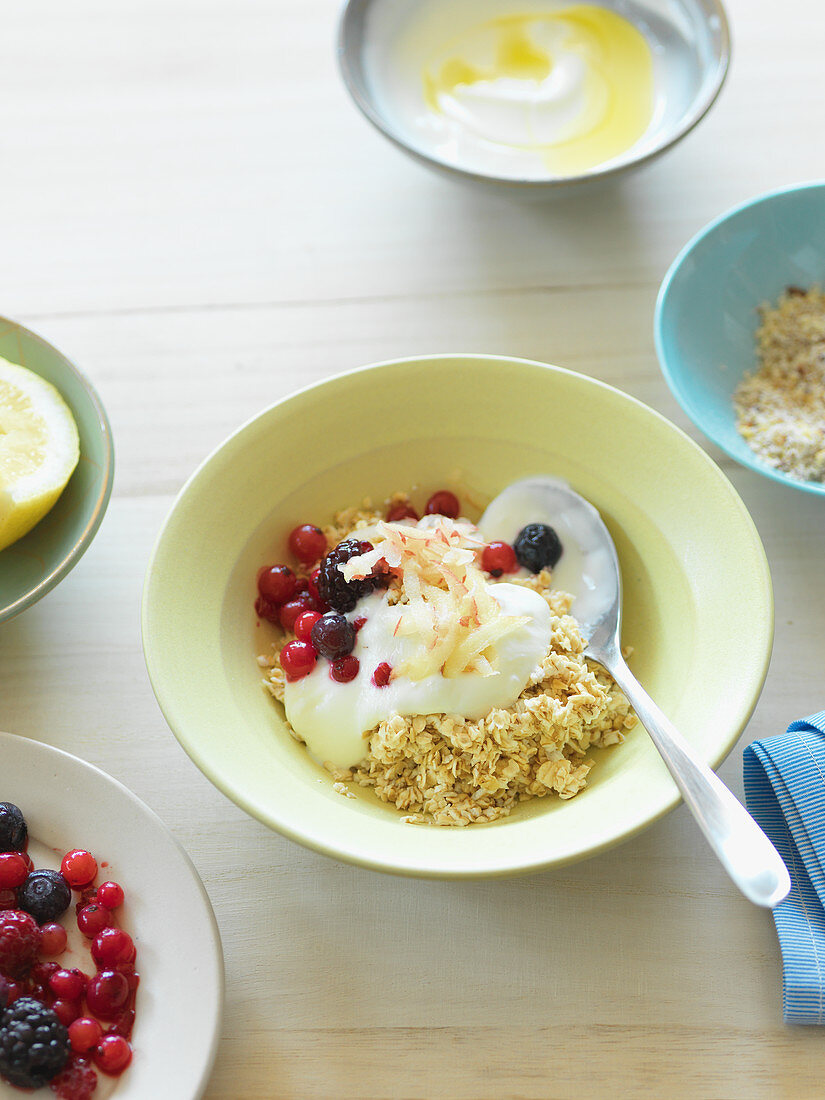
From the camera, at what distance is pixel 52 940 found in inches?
36.9

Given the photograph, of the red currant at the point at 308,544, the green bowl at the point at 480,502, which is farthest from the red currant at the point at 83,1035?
the red currant at the point at 308,544

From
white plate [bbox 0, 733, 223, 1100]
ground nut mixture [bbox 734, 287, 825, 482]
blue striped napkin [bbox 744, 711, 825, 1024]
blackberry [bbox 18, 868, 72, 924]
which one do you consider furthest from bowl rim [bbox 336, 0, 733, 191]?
blackberry [bbox 18, 868, 72, 924]

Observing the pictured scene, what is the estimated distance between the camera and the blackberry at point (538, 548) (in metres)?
1.11

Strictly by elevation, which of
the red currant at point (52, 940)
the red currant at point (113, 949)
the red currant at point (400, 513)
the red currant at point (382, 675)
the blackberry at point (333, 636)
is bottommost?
the red currant at point (52, 940)

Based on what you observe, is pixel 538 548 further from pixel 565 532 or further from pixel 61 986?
pixel 61 986

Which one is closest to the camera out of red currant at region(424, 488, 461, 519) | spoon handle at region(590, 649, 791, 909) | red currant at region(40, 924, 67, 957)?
spoon handle at region(590, 649, 791, 909)

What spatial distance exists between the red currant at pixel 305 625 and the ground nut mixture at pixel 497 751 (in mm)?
132

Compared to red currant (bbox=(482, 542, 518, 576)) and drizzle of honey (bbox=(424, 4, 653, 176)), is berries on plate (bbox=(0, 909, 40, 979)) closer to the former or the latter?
red currant (bbox=(482, 542, 518, 576))

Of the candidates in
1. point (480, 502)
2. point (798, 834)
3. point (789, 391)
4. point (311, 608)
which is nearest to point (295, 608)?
point (311, 608)

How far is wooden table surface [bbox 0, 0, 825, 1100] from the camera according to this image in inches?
37.9

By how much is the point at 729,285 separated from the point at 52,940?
1153mm

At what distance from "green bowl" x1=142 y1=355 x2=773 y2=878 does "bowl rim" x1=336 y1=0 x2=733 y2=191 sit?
1.16 feet

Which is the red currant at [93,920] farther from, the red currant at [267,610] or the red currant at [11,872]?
the red currant at [267,610]

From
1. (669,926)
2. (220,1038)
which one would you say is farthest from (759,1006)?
(220,1038)
